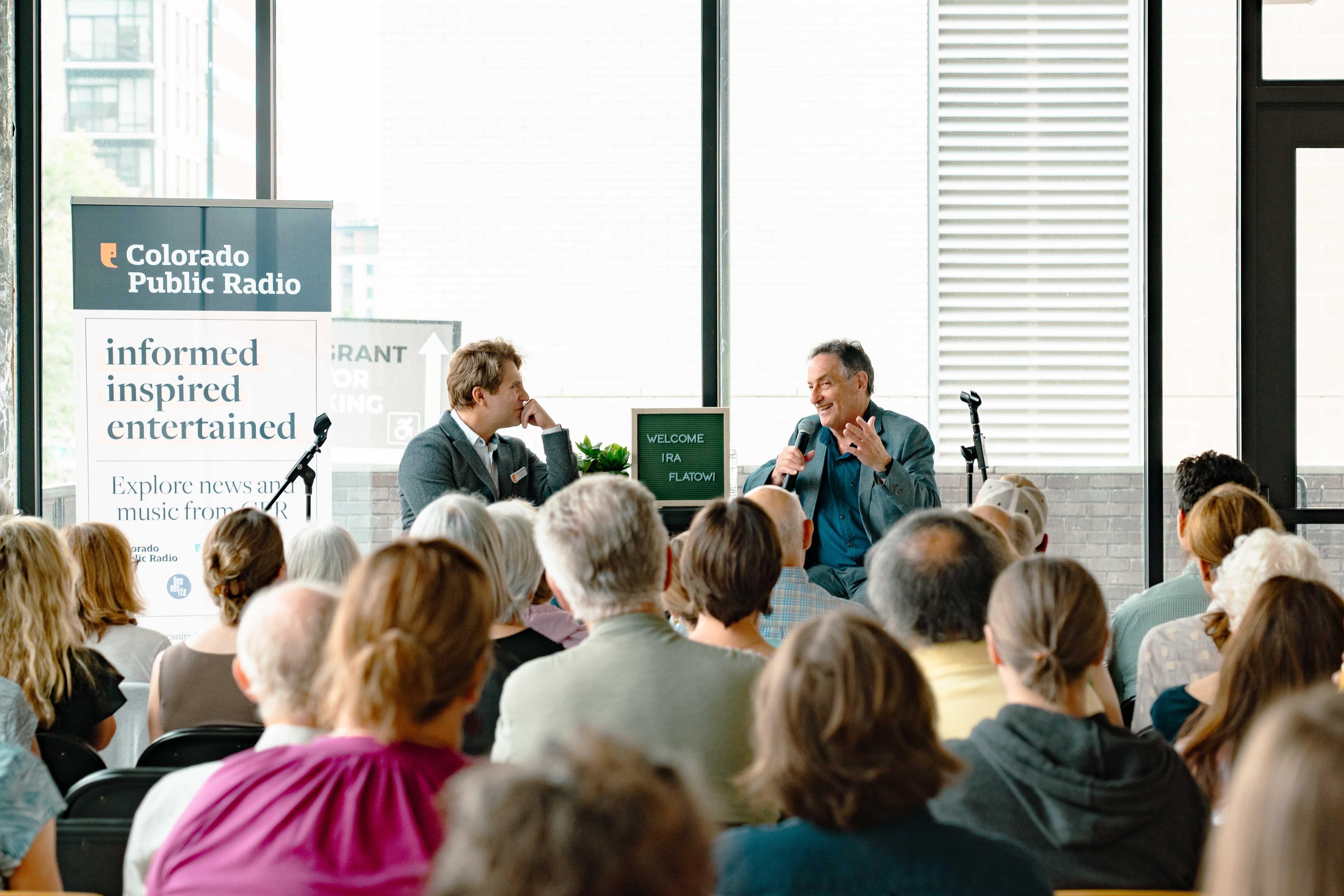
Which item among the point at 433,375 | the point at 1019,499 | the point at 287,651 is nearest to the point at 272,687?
the point at 287,651

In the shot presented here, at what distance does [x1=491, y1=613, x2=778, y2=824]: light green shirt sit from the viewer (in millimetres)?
1788

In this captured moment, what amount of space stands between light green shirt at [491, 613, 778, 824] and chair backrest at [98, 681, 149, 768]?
1.27 m

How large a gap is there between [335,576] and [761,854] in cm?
189

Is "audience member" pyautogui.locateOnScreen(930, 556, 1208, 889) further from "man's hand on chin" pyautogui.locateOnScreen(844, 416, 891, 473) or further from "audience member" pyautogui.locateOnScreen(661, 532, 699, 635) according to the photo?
"man's hand on chin" pyautogui.locateOnScreen(844, 416, 891, 473)

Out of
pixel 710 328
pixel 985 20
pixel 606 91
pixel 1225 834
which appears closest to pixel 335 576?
pixel 1225 834

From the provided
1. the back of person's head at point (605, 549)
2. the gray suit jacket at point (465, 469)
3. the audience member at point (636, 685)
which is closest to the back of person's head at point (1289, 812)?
the audience member at point (636, 685)

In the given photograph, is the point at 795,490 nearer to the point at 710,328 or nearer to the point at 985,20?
the point at 710,328

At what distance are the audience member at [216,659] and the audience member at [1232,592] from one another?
1824 mm

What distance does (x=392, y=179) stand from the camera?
18.0 feet

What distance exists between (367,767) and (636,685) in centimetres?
58

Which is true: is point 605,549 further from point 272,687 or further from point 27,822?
point 27,822

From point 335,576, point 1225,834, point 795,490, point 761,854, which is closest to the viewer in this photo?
point 1225,834

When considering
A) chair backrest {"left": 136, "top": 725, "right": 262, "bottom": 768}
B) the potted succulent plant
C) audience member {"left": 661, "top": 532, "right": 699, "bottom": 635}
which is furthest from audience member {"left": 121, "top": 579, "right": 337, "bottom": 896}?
the potted succulent plant

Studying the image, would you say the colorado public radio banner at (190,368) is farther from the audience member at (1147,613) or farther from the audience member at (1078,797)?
the audience member at (1078,797)
